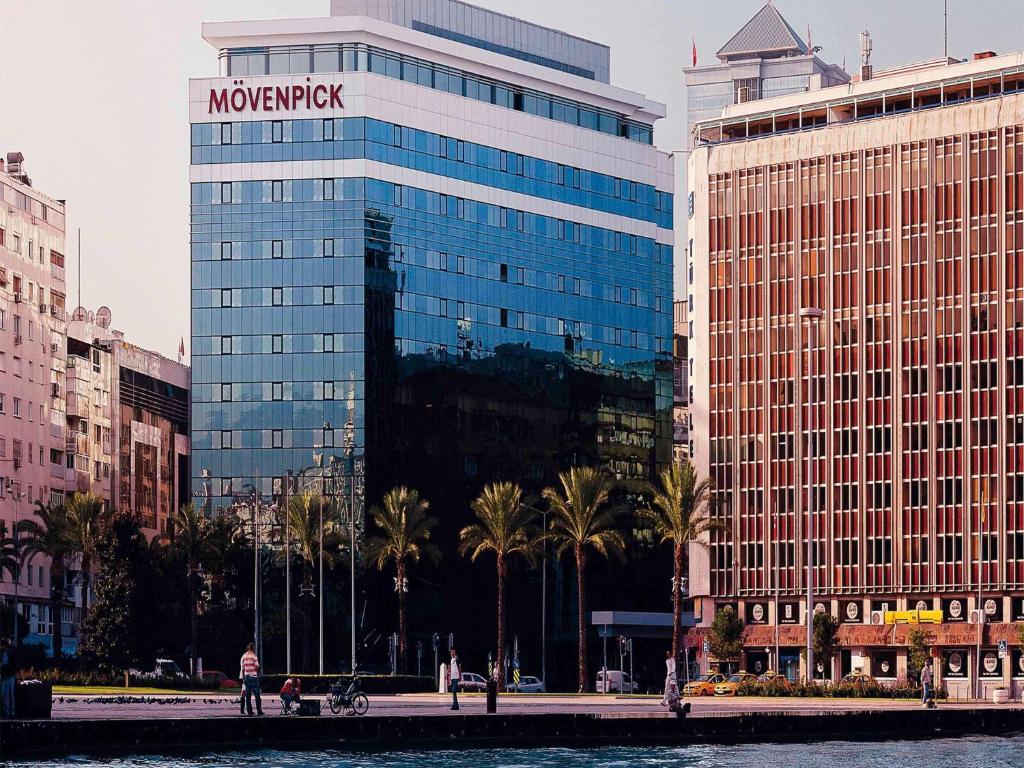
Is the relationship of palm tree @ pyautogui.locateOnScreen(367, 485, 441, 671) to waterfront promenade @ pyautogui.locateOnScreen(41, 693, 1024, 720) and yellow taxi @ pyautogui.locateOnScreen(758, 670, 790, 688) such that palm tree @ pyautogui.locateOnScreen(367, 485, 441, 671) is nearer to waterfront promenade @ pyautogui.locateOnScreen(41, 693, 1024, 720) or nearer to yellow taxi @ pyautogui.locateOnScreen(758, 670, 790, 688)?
yellow taxi @ pyautogui.locateOnScreen(758, 670, 790, 688)

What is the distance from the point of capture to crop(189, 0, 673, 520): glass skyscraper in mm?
172750

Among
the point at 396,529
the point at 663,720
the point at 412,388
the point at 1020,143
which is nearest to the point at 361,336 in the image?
the point at 412,388

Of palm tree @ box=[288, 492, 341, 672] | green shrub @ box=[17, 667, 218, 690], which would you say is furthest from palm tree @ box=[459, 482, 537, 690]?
green shrub @ box=[17, 667, 218, 690]

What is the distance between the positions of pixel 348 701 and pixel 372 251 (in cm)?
9663

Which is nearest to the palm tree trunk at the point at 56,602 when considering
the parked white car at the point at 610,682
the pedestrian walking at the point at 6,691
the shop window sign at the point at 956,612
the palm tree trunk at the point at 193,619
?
the palm tree trunk at the point at 193,619

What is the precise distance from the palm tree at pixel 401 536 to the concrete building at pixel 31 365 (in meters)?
29.1

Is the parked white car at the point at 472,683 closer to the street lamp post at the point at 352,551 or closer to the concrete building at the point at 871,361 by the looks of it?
the street lamp post at the point at 352,551

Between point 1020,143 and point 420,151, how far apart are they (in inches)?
2011

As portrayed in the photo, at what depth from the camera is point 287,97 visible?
173 m

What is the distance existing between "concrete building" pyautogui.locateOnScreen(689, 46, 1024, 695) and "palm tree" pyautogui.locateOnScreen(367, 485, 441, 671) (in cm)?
2098

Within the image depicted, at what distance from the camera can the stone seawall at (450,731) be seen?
69.4 metres

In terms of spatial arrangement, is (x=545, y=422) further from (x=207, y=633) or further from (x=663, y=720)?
(x=663, y=720)

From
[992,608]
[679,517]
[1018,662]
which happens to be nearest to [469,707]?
[679,517]

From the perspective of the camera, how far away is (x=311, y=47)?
17425 centimetres
